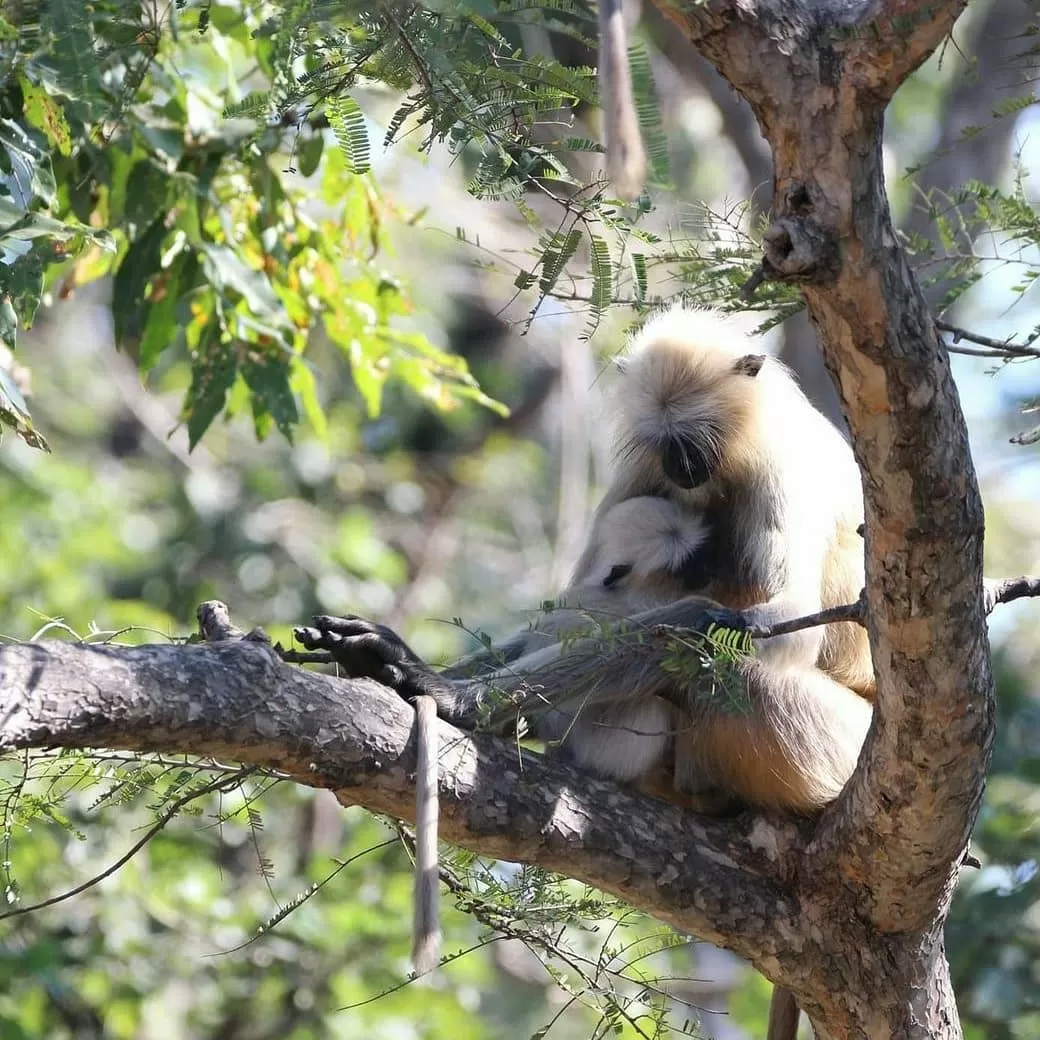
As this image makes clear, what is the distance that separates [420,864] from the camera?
2688 mm

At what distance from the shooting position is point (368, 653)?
3322 millimetres

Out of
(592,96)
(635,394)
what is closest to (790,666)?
(635,394)

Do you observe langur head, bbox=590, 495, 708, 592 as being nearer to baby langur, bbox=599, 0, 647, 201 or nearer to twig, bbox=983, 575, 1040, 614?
twig, bbox=983, 575, 1040, 614

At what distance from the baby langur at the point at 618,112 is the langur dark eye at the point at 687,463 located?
224 centimetres

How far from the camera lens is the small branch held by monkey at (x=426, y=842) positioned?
256 cm

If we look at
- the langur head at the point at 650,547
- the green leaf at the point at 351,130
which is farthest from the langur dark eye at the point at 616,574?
the green leaf at the point at 351,130

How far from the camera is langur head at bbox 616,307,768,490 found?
159 inches

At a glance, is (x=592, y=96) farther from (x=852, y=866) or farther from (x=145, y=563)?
(x=145, y=563)

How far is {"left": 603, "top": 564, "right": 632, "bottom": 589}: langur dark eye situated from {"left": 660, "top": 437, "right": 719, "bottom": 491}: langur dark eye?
1.04 ft

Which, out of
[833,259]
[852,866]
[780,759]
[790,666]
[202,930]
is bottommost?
[202,930]

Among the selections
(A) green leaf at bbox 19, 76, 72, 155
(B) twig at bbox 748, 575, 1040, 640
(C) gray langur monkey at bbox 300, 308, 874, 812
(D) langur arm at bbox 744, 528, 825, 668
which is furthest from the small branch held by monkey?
(A) green leaf at bbox 19, 76, 72, 155

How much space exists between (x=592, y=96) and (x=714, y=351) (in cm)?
147

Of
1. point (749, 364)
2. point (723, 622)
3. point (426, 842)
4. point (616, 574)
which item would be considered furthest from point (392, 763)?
point (749, 364)

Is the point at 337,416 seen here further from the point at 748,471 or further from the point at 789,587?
the point at 789,587
